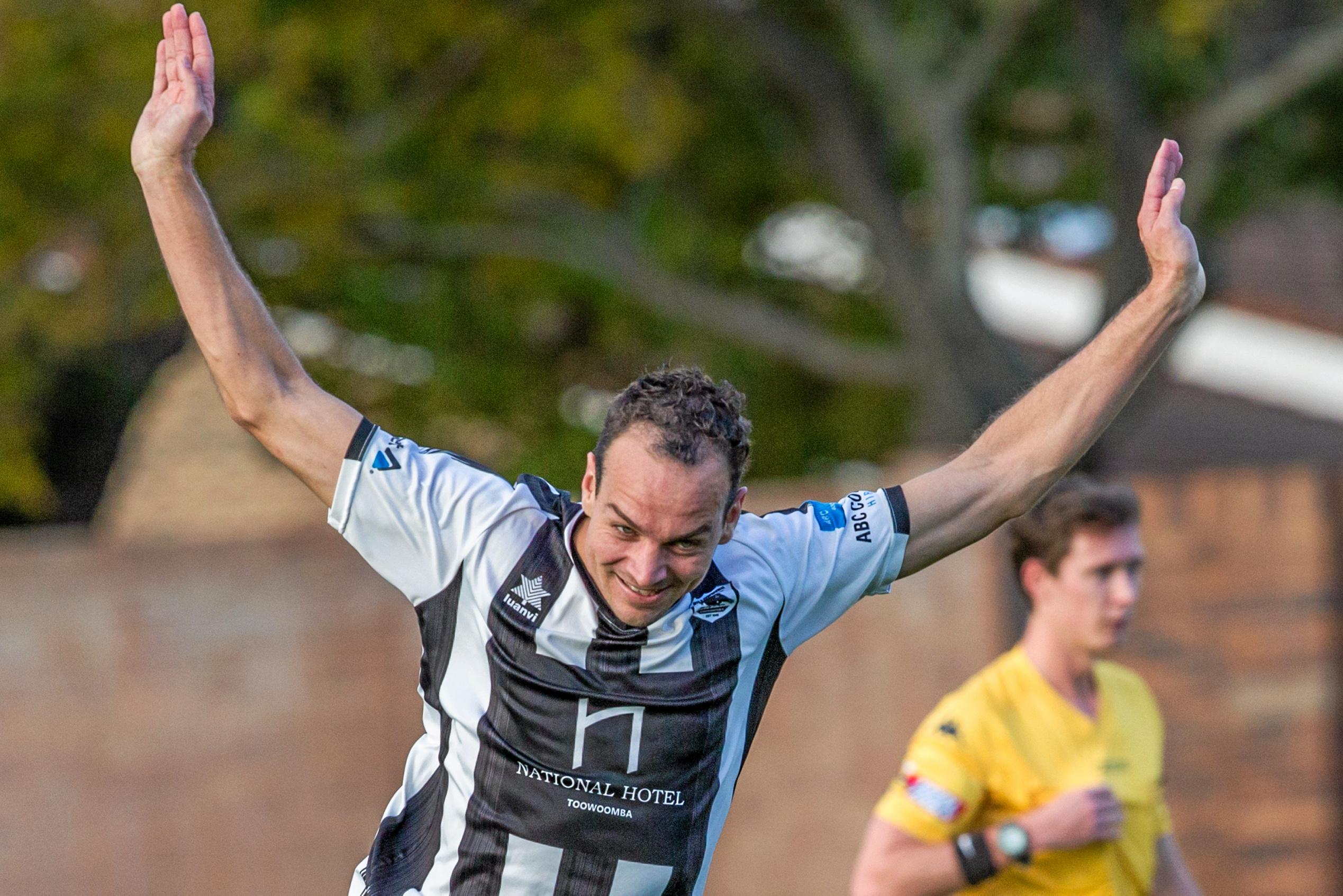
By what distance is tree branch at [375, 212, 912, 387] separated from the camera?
9.29 m

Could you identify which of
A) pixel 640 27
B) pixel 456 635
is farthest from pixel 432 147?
pixel 456 635

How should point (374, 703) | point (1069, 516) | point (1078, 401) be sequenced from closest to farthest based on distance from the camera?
point (1078, 401) < point (1069, 516) < point (374, 703)

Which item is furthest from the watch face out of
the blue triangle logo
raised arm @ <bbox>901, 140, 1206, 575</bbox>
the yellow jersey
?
the blue triangle logo

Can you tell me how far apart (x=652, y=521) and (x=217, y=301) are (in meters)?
0.94

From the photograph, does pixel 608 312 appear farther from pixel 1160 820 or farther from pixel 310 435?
pixel 310 435

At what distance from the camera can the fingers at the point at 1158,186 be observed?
3.16 m

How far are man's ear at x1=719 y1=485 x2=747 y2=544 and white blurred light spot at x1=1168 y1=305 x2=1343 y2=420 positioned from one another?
44.4ft

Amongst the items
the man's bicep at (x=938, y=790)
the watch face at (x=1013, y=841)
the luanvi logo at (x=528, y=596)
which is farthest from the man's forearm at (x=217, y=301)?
the watch face at (x=1013, y=841)

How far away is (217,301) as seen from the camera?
120 inches

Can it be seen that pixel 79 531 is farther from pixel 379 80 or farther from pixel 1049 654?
pixel 1049 654

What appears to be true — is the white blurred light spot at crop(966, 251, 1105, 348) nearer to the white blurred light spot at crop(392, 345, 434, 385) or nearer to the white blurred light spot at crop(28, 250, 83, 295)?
the white blurred light spot at crop(392, 345, 434, 385)

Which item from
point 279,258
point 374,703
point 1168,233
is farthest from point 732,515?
point 279,258

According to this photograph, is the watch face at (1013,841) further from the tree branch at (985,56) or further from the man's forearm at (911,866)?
the tree branch at (985,56)

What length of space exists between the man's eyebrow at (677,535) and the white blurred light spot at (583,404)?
853 cm
